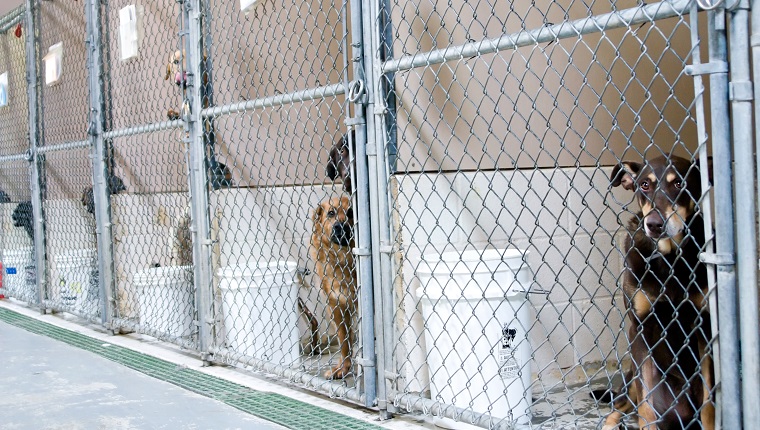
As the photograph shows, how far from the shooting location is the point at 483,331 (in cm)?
261

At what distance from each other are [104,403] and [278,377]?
802mm

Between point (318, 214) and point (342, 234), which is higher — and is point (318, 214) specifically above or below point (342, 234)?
above

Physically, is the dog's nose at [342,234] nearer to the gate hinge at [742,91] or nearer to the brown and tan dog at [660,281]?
the brown and tan dog at [660,281]

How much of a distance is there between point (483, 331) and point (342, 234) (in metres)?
1.14

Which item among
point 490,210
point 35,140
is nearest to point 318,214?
point 490,210

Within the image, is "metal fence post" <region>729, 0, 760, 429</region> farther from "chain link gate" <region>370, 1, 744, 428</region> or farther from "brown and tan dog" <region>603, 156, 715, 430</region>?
"brown and tan dog" <region>603, 156, 715, 430</region>

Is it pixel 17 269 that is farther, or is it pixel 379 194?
pixel 17 269

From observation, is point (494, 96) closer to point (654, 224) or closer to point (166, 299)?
point (654, 224)

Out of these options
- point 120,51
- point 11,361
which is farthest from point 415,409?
point 120,51

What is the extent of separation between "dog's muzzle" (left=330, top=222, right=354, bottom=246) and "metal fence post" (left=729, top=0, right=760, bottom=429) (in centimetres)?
207

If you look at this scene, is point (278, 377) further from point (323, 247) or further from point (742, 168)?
point (742, 168)

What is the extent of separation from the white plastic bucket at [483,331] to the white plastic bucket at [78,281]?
3.62m

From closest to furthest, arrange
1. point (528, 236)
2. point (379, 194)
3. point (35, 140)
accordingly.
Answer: point (379, 194), point (528, 236), point (35, 140)

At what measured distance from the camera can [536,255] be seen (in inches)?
137
